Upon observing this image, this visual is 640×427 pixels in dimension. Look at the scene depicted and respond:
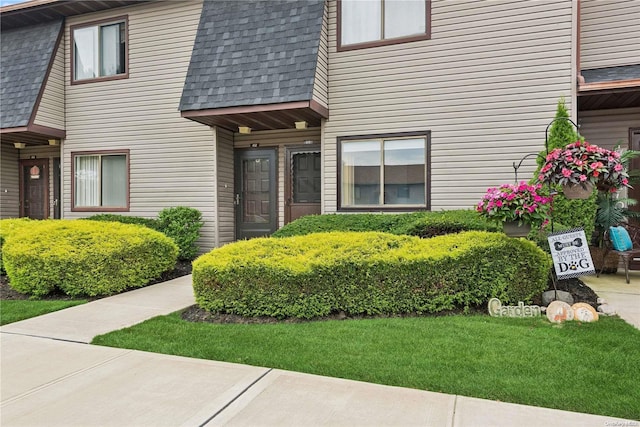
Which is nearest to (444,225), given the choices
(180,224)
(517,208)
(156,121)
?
(517,208)

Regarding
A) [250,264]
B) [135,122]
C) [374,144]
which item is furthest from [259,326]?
[135,122]

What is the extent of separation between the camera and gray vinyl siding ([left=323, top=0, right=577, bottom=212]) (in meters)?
6.67

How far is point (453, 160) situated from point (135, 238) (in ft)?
17.6

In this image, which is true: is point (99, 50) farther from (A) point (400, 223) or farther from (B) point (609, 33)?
(B) point (609, 33)

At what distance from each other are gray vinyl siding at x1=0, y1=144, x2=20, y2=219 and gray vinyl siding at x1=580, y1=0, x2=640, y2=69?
46.0ft

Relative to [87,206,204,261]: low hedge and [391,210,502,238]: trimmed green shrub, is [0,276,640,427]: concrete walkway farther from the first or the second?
[87,206,204,261]: low hedge

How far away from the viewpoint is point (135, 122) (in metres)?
9.52

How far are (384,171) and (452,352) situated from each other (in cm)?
465

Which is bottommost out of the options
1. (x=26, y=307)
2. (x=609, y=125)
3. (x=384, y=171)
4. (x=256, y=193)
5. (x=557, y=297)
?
(x=26, y=307)

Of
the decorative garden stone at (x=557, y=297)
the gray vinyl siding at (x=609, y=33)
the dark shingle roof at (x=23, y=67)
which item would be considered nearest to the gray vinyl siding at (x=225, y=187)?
the dark shingle roof at (x=23, y=67)

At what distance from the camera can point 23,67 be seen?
993 centimetres

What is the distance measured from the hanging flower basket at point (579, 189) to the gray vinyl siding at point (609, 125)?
378 centimetres

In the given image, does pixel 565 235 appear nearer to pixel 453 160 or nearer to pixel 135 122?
pixel 453 160

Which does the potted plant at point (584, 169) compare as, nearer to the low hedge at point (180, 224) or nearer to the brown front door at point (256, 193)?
the brown front door at point (256, 193)
